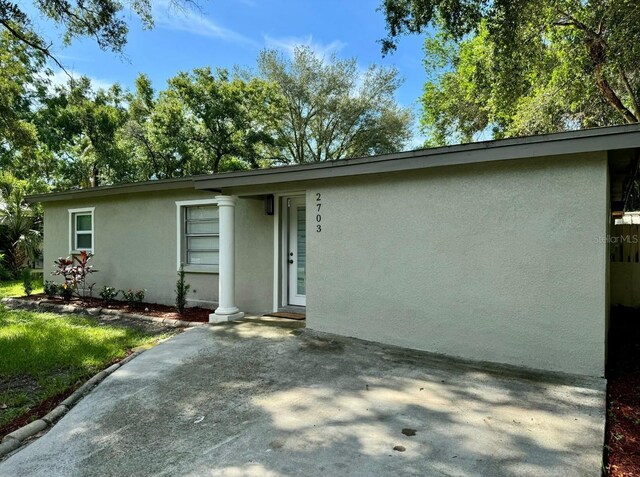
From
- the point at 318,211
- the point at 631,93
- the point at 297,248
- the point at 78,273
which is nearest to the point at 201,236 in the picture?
the point at 297,248

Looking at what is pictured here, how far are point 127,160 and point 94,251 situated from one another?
1218 cm

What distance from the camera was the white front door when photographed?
24.3ft

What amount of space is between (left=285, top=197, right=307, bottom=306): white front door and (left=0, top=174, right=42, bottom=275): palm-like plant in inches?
522

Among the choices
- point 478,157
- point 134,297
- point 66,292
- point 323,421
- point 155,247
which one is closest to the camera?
point 323,421

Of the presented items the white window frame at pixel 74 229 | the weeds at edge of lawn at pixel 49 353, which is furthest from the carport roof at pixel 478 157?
the white window frame at pixel 74 229

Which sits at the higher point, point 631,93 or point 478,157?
point 631,93

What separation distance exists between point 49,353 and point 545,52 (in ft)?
40.4

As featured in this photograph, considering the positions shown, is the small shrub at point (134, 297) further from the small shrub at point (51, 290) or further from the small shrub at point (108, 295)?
the small shrub at point (51, 290)

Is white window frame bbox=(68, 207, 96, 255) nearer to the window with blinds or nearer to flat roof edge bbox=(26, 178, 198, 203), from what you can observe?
flat roof edge bbox=(26, 178, 198, 203)

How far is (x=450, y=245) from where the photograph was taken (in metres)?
4.95

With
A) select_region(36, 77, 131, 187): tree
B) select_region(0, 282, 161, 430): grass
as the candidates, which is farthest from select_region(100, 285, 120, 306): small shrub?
select_region(36, 77, 131, 187): tree

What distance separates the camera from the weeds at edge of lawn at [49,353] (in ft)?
14.4

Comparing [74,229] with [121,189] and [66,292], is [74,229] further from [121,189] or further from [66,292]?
[121,189]

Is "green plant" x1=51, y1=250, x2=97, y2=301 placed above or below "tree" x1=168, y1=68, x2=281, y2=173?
below
